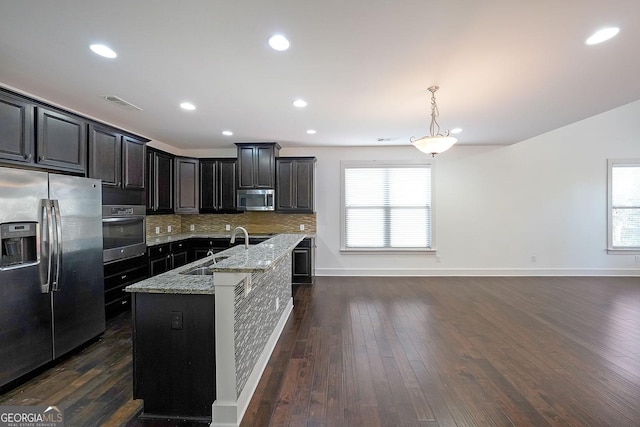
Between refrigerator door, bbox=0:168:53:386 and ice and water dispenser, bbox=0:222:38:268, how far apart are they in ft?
0.05

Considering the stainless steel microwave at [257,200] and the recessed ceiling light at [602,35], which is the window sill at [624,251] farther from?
the stainless steel microwave at [257,200]

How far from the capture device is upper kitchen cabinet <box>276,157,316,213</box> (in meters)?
5.12

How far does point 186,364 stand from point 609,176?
297 inches

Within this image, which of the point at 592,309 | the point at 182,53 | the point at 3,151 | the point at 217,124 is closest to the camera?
the point at 182,53

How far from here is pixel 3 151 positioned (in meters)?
2.23

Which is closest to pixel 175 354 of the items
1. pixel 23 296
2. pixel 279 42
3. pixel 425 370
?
pixel 23 296

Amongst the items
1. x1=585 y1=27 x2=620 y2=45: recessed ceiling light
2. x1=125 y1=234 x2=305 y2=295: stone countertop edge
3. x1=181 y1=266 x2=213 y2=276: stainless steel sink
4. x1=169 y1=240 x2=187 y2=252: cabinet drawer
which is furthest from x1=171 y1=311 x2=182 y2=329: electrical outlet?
x1=585 y1=27 x2=620 y2=45: recessed ceiling light

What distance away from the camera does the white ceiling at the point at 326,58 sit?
1.65m

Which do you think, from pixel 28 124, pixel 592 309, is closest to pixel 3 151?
pixel 28 124

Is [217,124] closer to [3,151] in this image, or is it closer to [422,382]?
[3,151]

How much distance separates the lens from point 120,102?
3053 mm

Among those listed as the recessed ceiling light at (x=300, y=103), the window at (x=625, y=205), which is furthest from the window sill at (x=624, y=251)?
the recessed ceiling light at (x=300, y=103)

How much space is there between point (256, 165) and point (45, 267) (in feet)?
11.0
